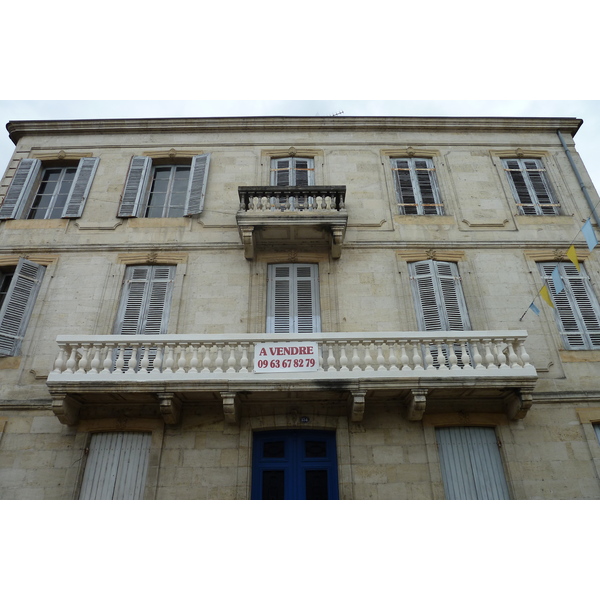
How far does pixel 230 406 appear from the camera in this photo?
8055 millimetres

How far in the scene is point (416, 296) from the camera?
1017 cm

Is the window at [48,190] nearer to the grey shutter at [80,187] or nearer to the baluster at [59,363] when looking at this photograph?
the grey shutter at [80,187]

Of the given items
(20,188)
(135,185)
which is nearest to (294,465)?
(135,185)

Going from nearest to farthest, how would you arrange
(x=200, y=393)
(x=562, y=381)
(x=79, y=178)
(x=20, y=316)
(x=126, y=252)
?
(x=200, y=393) < (x=562, y=381) < (x=20, y=316) < (x=126, y=252) < (x=79, y=178)

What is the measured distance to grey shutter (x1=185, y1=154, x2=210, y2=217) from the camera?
11297mm

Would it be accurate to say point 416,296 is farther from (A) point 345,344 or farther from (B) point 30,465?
(B) point 30,465

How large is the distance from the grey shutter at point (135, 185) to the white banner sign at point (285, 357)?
5363mm

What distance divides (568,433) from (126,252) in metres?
9.97

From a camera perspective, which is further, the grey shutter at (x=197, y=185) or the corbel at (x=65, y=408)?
the grey shutter at (x=197, y=185)

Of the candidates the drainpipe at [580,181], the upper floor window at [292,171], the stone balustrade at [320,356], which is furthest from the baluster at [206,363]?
the drainpipe at [580,181]

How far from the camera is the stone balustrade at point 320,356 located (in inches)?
317

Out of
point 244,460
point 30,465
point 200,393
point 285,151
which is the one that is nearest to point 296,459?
point 244,460

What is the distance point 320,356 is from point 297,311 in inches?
70.6

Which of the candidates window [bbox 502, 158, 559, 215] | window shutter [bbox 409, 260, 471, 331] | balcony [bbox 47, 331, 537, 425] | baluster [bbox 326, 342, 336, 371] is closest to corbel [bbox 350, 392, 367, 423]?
balcony [bbox 47, 331, 537, 425]
